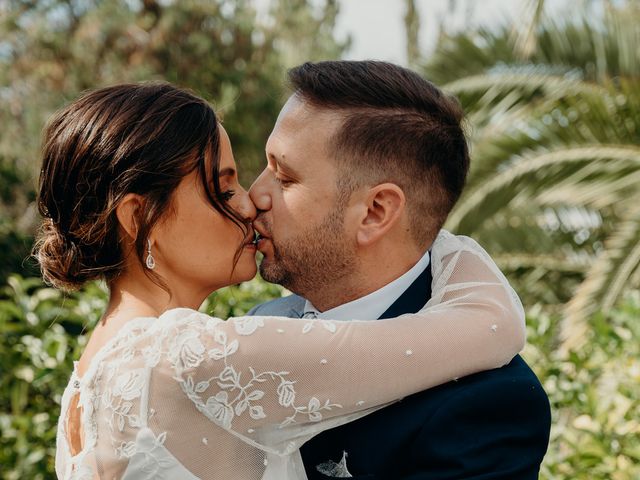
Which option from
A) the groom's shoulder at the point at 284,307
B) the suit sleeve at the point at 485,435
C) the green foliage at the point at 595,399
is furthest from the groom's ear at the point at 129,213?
the green foliage at the point at 595,399

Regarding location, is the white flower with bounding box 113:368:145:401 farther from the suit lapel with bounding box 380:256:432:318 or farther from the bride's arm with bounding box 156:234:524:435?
the suit lapel with bounding box 380:256:432:318

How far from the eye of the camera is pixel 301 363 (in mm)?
2049

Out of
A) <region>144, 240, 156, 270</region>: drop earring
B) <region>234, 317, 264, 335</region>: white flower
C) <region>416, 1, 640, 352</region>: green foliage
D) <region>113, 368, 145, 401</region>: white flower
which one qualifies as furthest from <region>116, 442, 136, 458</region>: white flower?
<region>416, 1, 640, 352</region>: green foliage

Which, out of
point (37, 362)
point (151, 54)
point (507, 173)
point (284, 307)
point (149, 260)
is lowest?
point (151, 54)

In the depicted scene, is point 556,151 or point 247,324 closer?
point 247,324

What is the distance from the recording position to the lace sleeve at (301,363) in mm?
2045

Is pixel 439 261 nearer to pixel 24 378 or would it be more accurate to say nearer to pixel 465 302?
pixel 465 302

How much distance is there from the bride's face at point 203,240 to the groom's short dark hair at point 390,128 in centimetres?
32

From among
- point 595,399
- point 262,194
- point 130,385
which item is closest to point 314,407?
point 130,385

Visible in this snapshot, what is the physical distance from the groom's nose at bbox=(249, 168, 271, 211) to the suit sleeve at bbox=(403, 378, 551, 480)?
85 centimetres

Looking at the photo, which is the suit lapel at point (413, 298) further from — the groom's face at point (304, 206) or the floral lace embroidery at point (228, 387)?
the floral lace embroidery at point (228, 387)

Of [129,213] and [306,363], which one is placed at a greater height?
[129,213]

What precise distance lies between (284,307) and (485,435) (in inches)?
42.2

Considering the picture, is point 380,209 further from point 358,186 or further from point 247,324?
point 247,324
